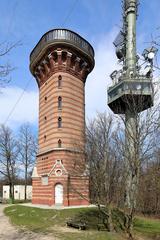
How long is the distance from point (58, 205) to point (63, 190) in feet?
5.62

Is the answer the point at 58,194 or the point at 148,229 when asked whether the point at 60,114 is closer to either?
the point at 58,194

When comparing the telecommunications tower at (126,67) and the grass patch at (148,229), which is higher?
the telecommunications tower at (126,67)

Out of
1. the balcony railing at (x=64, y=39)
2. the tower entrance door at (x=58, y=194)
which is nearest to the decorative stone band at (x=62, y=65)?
the balcony railing at (x=64, y=39)

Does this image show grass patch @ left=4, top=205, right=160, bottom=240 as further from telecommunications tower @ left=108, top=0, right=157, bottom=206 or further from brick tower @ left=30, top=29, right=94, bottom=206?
telecommunications tower @ left=108, top=0, right=157, bottom=206

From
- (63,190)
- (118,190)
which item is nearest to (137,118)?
(118,190)

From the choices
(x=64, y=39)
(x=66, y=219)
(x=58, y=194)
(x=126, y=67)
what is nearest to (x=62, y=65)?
(x=64, y=39)

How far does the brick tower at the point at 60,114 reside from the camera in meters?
39.7

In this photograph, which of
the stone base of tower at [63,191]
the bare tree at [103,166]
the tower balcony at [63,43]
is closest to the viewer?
the bare tree at [103,166]

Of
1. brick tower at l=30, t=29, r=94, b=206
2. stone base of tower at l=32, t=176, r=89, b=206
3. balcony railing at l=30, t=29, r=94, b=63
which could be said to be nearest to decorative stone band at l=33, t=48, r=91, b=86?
brick tower at l=30, t=29, r=94, b=206

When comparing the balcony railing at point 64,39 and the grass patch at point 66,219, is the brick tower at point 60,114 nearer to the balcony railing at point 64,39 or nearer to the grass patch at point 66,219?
the balcony railing at point 64,39

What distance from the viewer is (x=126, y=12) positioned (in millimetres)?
49844

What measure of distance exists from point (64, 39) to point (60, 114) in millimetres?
8467

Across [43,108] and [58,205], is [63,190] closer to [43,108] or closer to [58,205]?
[58,205]

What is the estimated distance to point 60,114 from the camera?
134 ft
